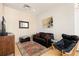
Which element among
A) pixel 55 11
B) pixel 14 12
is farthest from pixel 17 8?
pixel 55 11

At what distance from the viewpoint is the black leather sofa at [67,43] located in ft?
5.73

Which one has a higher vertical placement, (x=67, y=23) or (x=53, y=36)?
(x=67, y=23)

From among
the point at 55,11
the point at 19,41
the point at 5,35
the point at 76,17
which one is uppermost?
the point at 55,11

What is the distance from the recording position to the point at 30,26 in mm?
1862

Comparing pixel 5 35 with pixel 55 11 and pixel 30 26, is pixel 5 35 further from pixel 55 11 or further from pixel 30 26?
pixel 55 11

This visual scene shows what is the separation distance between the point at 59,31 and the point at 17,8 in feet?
2.72

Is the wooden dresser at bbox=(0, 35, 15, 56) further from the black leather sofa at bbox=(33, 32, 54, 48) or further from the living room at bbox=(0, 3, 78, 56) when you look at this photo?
the black leather sofa at bbox=(33, 32, 54, 48)

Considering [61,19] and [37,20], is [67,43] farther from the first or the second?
[37,20]

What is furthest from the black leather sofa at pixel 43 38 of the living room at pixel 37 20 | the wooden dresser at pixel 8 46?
the wooden dresser at pixel 8 46

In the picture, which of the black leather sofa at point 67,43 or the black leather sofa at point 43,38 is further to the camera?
the black leather sofa at point 43,38

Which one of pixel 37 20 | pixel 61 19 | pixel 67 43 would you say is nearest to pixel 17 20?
pixel 37 20

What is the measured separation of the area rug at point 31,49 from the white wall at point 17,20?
17 cm

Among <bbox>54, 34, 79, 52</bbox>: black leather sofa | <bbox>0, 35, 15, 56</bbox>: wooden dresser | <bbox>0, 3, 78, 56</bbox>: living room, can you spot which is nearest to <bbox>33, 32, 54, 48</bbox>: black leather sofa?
<bbox>0, 3, 78, 56</bbox>: living room

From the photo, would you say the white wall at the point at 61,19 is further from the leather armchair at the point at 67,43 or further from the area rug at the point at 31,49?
the area rug at the point at 31,49
